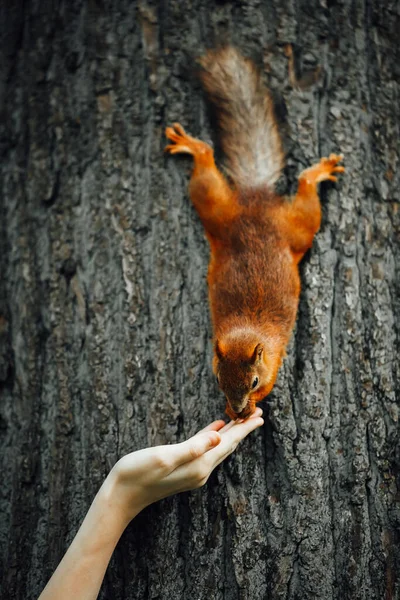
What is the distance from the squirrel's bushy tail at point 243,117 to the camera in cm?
226

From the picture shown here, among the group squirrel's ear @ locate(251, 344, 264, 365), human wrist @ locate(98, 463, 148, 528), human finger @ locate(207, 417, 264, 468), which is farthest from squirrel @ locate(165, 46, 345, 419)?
human wrist @ locate(98, 463, 148, 528)

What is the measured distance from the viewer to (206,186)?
2.17 meters

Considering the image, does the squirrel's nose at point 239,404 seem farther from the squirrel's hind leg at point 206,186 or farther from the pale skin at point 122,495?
the squirrel's hind leg at point 206,186

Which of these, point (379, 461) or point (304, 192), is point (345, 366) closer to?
point (379, 461)

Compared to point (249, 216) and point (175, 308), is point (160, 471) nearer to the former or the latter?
point (175, 308)

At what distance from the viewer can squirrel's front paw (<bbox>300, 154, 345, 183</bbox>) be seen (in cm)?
215

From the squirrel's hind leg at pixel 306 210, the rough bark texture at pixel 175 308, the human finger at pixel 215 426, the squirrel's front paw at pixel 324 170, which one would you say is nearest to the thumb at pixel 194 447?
the human finger at pixel 215 426

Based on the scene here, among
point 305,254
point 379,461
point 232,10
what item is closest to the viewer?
point 379,461

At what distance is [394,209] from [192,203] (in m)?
0.85

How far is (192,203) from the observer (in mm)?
2186

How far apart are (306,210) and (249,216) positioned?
0.23 meters

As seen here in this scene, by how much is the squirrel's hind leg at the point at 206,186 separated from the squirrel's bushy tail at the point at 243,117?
11 centimetres

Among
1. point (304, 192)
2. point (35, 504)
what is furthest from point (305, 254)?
point (35, 504)

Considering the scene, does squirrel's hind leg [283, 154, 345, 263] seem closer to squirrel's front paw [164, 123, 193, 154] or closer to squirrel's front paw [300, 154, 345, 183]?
squirrel's front paw [300, 154, 345, 183]
